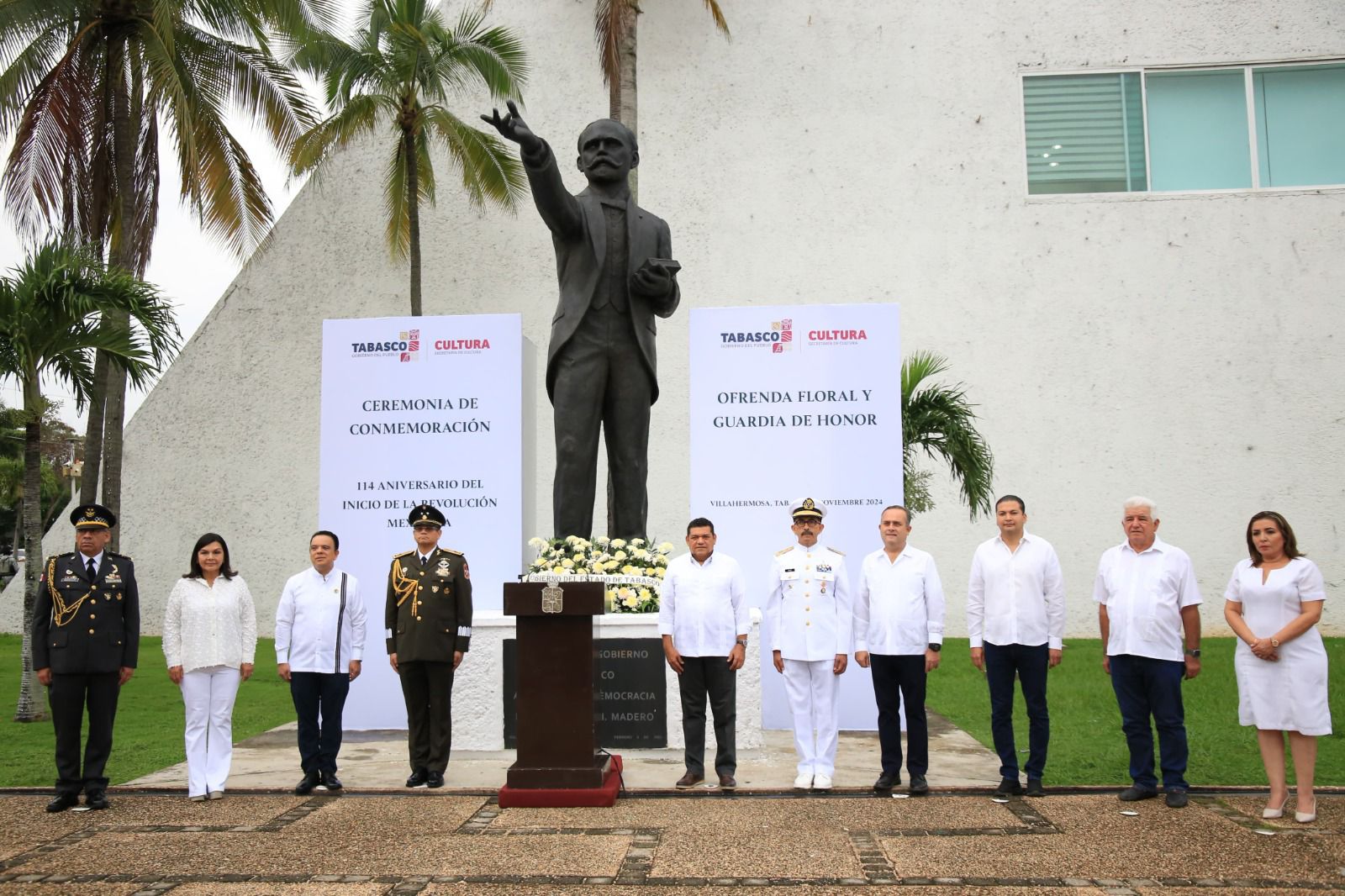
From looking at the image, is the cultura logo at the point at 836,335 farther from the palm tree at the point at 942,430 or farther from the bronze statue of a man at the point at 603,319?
the palm tree at the point at 942,430

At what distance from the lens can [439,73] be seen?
11867mm

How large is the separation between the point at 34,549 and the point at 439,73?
6.14 metres

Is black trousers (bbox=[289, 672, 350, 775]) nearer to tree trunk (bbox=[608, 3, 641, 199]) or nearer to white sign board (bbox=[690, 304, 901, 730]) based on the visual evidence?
white sign board (bbox=[690, 304, 901, 730])

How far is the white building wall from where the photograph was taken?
13.7 m

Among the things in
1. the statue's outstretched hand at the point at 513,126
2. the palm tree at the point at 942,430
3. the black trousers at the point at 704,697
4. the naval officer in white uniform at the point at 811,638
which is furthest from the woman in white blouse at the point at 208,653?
the palm tree at the point at 942,430

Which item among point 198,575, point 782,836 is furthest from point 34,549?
point 782,836

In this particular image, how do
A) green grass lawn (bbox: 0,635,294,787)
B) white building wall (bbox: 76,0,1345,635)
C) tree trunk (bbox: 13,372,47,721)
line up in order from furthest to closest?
white building wall (bbox: 76,0,1345,635)
tree trunk (bbox: 13,372,47,721)
green grass lawn (bbox: 0,635,294,787)

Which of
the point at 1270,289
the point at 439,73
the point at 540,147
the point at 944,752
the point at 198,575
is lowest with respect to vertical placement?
the point at 944,752

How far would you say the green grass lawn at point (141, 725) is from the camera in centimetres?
649

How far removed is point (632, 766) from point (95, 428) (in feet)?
22.1

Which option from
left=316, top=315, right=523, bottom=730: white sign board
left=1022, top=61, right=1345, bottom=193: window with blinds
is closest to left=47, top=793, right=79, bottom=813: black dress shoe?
left=316, top=315, right=523, bottom=730: white sign board

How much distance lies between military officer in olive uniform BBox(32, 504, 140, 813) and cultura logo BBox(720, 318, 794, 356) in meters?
3.83

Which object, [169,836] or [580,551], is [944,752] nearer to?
[580,551]

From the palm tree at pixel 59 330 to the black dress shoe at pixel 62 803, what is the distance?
3502 millimetres
